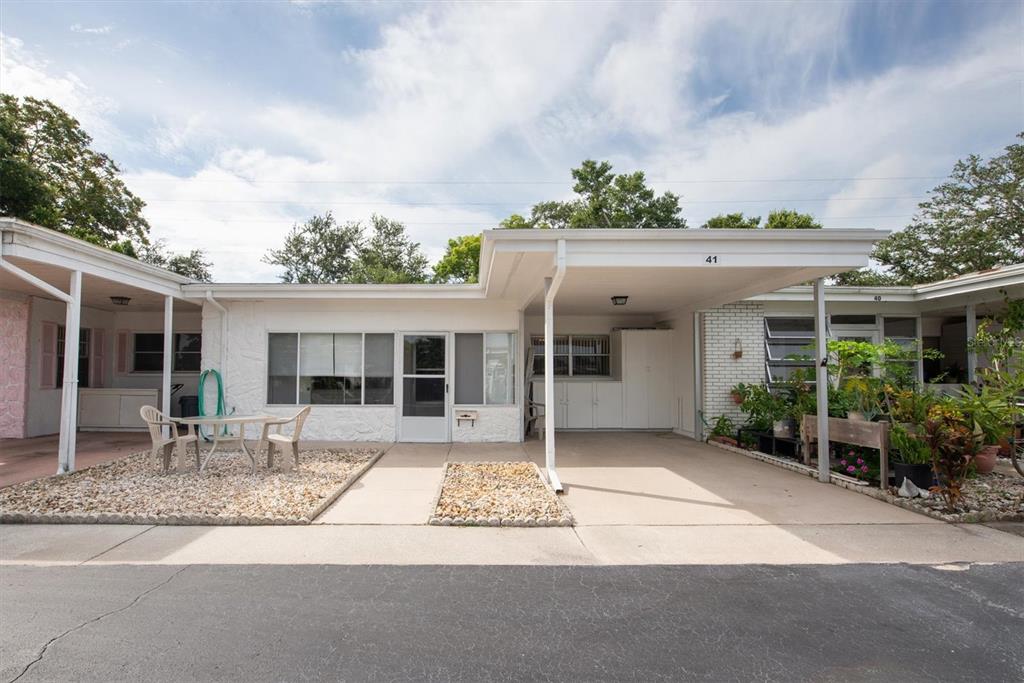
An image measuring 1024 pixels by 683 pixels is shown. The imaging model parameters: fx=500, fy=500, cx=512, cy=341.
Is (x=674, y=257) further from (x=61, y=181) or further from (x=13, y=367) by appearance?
(x=61, y=181)

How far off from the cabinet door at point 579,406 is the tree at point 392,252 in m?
21.4

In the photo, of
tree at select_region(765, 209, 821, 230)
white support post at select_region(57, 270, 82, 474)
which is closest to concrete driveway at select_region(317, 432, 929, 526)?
white support post at select_region(57, 270, 82, 474)

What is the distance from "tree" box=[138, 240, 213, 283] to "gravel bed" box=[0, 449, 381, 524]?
75.9ft

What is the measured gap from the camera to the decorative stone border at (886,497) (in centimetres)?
486

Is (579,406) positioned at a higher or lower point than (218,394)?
lower

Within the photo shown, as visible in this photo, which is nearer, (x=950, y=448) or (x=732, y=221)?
(x=950, y=448)

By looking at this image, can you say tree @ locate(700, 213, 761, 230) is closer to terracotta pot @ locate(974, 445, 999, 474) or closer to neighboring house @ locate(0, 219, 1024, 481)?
neighboring house @ locate(0, 219, 1024, 481)

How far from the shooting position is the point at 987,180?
65.6 ft

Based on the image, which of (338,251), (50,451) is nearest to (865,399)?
(50,451)

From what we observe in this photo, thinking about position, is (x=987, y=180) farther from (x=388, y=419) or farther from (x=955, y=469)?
(x=388, y=419)

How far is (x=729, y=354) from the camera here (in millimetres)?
9797

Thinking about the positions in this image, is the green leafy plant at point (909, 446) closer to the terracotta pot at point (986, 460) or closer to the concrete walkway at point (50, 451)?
the terracotta pot at point (986, 460)

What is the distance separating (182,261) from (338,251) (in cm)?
852

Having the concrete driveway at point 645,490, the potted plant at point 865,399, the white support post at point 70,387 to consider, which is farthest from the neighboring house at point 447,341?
the potted plant at point 865,399
